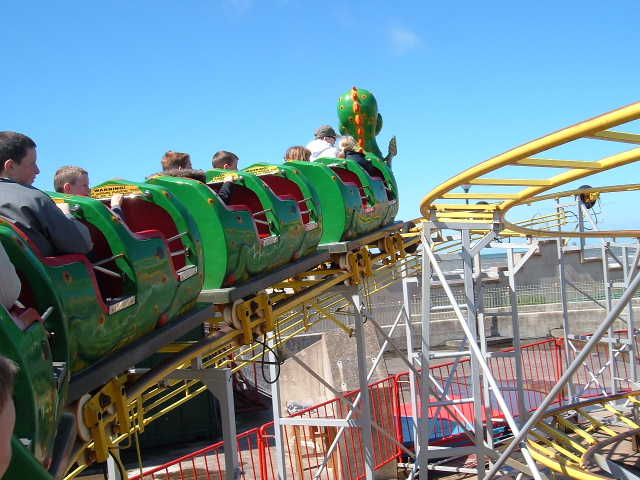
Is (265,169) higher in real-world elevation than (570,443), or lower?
higher

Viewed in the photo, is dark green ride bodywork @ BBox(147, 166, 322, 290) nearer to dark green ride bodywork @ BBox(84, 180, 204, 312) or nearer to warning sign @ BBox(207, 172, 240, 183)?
warning sign @ BBox(207, 172, 240, 183)

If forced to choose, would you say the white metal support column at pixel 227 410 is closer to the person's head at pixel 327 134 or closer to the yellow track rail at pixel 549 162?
the yellow track rail at pixel 549 162

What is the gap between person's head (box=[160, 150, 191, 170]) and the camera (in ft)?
14.9

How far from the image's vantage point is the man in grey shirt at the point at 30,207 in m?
2.48

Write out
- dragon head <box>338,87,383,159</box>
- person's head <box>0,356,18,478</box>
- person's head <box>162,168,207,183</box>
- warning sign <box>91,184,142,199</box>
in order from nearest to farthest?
person's head <box>0,356,18,478</box> → warning sign <box>91,184,142,199</box> → person's head <box>162,168,207,183</box> → dragon head <box>338,87,383,159</box>

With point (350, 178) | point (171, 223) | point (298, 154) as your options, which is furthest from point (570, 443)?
point (171, 223)

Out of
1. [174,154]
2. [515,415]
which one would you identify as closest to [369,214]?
[174,154]

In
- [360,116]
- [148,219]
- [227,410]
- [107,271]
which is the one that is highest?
[360,116]

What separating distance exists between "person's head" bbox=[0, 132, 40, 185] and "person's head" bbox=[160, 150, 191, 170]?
1.83 metres

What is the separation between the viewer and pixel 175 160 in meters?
4.54

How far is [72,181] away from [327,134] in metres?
3.92

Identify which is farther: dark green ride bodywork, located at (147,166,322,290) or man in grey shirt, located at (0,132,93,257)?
dark green ride bodywork, located at (147,166,322,290)

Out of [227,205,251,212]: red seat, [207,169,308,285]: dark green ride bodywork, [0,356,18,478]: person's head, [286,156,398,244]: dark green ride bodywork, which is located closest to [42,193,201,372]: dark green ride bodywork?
[227,205,251,212]: red seat

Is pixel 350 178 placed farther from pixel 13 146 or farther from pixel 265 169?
pixel 13 146
